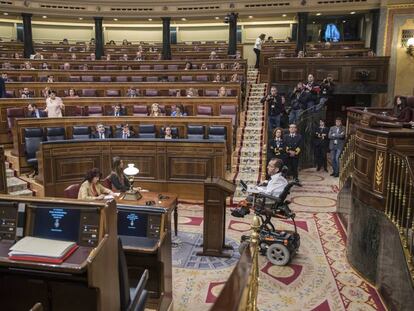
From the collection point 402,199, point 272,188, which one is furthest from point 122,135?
point 402,199

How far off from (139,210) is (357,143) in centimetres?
275

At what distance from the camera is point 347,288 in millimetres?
4199

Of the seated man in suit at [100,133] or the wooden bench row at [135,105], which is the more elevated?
the wooden bench row at [135,105]

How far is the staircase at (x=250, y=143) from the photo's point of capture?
7.81m

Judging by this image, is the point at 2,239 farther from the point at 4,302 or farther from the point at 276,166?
the point at 276,166

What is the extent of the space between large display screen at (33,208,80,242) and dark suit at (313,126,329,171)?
296 inches

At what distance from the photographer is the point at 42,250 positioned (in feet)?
7.02

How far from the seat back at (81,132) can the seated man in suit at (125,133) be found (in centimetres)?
56

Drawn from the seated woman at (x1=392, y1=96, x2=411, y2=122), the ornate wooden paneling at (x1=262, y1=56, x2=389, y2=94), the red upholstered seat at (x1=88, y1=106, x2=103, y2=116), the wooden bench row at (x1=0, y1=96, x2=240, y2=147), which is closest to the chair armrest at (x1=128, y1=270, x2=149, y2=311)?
the seated woman at (x1=392, y1=96, x2=411, y2=122)

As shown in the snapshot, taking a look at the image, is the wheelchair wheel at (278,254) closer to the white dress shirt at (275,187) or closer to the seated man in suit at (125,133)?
the white dress shirt at (275,187)

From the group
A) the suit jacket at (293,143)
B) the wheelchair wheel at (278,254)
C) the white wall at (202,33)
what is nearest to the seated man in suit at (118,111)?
the suit jacket at (293,143)

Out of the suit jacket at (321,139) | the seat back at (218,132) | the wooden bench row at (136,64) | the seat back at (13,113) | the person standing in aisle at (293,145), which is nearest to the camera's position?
the person standing in aisle at (293,145)

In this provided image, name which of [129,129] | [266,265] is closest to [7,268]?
[266,265]

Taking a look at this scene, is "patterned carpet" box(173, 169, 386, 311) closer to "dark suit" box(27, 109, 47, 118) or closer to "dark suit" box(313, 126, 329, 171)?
"dark suit" box(313, 126, 329, 171)
